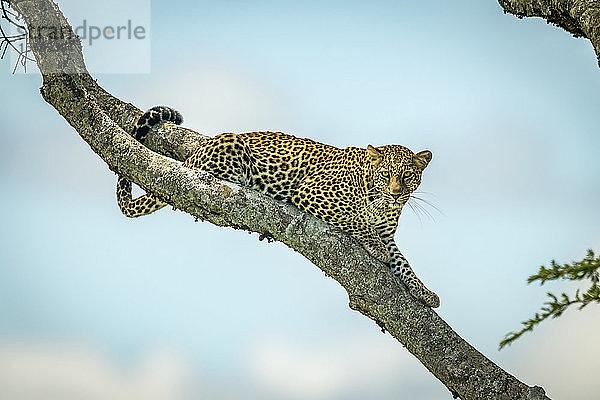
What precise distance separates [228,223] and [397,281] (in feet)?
4.29

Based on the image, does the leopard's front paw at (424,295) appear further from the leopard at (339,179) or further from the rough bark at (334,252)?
the rough bark at (334,252)

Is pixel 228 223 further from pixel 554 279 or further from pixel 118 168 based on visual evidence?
pixel 554 279

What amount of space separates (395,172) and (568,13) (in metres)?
1.73

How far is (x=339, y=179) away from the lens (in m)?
5.86

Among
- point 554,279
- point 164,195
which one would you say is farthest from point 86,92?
point 554,279

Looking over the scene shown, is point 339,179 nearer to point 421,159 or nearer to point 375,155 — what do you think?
point 375,155

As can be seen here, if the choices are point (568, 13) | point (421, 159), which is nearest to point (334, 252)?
point (421, 159)

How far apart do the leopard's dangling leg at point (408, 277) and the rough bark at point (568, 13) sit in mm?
2010

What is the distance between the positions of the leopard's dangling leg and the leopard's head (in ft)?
1.31

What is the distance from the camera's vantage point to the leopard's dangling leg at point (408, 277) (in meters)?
5.64

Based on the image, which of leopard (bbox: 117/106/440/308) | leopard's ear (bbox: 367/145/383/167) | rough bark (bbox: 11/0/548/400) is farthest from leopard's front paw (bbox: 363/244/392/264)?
leopard's ear (bbox: 367/145/383/167)

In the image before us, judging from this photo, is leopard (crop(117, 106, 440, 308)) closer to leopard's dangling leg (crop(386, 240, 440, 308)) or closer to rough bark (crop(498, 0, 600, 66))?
leopard's dangling leg (crop(386, 240, 440, 308))

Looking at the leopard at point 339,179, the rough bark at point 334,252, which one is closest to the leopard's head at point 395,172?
the leopard at point 339,179

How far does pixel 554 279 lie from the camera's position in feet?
7.53
